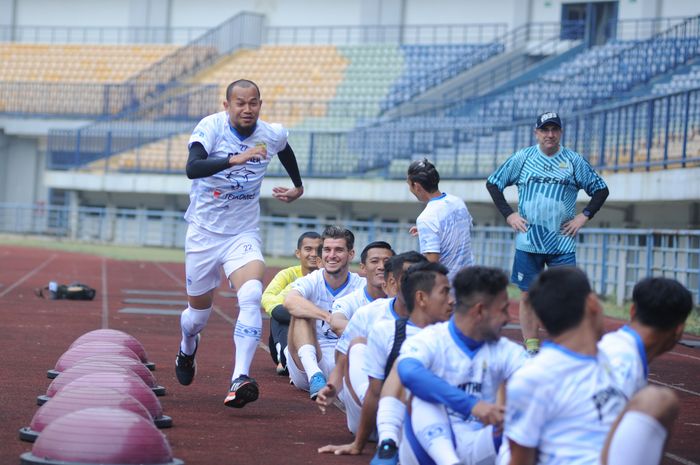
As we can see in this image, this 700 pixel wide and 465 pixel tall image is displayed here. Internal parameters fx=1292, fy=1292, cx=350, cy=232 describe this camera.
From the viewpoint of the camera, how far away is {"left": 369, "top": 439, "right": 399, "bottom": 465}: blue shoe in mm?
6070

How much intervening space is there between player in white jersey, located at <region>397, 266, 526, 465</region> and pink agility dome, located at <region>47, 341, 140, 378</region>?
3.51 meters

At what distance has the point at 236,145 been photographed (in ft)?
28.7

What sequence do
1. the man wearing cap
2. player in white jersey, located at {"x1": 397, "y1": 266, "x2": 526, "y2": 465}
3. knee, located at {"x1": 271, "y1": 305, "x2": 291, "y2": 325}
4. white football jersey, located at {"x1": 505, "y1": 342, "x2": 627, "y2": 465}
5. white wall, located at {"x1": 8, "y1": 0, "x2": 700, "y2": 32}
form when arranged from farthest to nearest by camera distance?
1. white wall, located at {"x1": 8, "y1": 0, "x2": 700, "y2": 32}
2. knee, located at {"x1": 271, "y1": 305, "x2": 291, "y2": 325}
3. the man wearing cap
4. player in white jersey, located at {"x1": 397, "y1": 266, "x2": 526, "y2": 465}
5. white football jersey, located at {"x1": 505, "y1": 342, "x2": 627, "y2": 465}

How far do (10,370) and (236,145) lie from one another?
285 centimetres

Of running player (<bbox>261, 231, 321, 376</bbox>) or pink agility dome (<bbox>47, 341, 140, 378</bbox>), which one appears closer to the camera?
pink agility dome (<bbox>47, 341, 140, 378</bbox>)

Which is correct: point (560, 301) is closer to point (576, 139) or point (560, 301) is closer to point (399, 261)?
point (399, 261)

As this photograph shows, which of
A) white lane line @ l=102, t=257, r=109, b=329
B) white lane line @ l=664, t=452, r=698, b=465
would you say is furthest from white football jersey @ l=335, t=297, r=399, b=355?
white lane line @ l=102, t=257, r=109, b=329

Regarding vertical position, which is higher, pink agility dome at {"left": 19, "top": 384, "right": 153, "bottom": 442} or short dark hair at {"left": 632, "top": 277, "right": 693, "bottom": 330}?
short dark hair at {"left": 632, "top": 277, "right": 693, "bottom": 330}

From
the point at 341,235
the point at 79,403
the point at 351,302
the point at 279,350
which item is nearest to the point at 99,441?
the point at 79,403

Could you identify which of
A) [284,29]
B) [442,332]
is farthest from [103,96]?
[442,332]

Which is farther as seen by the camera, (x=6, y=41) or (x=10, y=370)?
(x=6, y=41)

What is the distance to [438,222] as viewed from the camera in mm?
9227

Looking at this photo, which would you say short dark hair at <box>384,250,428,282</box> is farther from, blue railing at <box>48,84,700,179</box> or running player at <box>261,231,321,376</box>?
blue railing at <box>48,84,700,179</box>

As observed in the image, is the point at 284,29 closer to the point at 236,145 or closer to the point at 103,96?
the point at 103,96
